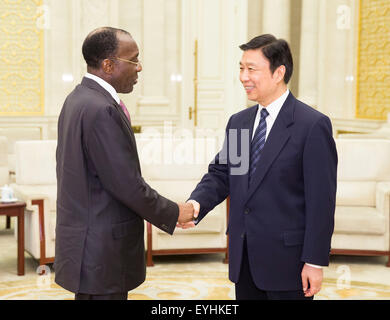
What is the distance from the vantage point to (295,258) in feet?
7.75

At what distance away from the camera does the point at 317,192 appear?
2.28m

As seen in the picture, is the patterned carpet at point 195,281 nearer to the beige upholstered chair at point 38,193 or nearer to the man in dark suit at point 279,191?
the beige upholstered chair at point 38,193

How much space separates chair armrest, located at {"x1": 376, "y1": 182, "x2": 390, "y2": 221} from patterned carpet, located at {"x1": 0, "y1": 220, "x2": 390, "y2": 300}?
539 millimetres

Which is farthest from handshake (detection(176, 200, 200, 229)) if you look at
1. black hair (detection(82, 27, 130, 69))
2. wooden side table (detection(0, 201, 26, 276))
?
wooden side table (detection(0, 201, 26, 276))

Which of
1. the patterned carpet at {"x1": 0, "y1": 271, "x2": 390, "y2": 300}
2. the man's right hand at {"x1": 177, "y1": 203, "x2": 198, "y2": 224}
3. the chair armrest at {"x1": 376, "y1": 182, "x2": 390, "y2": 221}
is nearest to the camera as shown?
the man's right hand at {"x1": 177, "y1": 203, "x2": 198, "y2": 224}

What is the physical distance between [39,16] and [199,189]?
27.2 feet

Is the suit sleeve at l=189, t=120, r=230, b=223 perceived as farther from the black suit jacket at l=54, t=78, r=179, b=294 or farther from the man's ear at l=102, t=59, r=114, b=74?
the man's ear at l=102, t=59, r=114, b=74

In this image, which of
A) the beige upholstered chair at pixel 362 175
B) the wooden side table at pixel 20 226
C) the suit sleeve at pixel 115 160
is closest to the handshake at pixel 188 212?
the suit sleeve at pixel 115 160

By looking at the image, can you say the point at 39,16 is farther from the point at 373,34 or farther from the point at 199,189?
the point at 199,189

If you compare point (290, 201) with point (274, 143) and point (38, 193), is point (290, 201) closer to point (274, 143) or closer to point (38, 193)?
point (274, 143)

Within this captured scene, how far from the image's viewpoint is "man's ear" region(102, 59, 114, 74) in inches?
93.1

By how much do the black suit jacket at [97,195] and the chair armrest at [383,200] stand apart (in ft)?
13.0

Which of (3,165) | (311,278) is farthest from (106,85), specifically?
(3,165)
